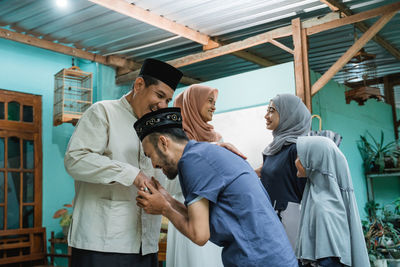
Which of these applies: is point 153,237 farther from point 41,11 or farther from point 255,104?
point 41,11

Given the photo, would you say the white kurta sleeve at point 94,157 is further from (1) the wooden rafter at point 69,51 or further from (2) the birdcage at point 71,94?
(1) the wooden rafter at point 69,51

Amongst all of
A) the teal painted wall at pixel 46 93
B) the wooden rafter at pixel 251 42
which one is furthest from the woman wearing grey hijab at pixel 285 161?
the teal painted wall at pixel 46 93

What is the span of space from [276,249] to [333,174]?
1.11 metres

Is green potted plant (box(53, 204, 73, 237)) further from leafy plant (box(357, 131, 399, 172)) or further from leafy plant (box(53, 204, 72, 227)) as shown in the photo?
leafy plant (box(357, 131, 399, 172))

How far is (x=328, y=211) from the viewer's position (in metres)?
2.41

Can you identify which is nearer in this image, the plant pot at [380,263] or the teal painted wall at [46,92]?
the plant pot at [380,263]

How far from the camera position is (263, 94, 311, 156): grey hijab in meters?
3.14

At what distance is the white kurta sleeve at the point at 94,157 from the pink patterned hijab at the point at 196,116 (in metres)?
Answer: 0.97

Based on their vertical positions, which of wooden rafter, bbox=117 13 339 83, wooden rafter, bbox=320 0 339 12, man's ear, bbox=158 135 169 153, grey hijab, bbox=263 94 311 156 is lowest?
man's ear, bbox=158 135 169 153

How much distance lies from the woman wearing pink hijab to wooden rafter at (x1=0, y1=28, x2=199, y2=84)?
3.23 metres

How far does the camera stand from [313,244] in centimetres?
243

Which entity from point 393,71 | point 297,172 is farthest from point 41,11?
point 393,71

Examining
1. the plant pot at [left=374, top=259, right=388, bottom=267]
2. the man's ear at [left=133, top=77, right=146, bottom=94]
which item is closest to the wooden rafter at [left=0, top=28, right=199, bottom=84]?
the man's ear at [left=133, top=77, right=146, bottom=94]

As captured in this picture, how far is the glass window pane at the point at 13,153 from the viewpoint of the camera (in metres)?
5.26
